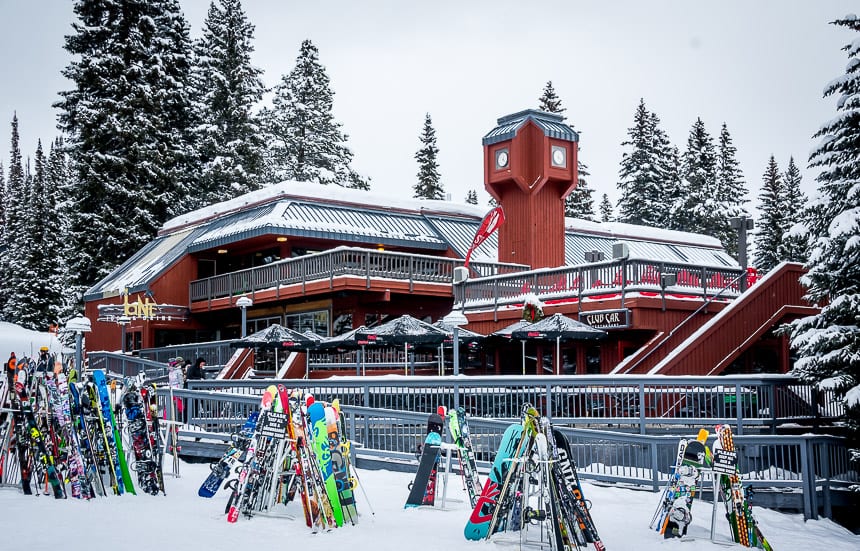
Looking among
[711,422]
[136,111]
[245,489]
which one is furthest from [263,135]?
[245,489]

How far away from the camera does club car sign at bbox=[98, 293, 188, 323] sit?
3662 cm

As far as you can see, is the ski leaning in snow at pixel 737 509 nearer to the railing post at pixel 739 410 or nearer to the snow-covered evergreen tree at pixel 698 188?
the railing post at pixel 739 410

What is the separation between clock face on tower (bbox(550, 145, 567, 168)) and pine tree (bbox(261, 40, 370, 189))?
78.6 feet

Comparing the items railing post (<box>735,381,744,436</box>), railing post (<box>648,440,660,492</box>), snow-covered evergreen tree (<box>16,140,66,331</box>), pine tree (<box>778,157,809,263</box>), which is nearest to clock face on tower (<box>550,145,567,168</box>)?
pine tree (<box>778,157,809,263</box>)

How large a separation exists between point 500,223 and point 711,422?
60.1 feet

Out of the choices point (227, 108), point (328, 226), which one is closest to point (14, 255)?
point (227, 108)

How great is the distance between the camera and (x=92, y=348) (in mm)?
43562

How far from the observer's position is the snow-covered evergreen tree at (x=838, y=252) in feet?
54.6

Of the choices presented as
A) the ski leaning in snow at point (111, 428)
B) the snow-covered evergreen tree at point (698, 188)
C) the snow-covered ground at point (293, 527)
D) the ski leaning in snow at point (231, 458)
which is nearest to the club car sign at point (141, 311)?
the snow-covered ground at point (293, 527)

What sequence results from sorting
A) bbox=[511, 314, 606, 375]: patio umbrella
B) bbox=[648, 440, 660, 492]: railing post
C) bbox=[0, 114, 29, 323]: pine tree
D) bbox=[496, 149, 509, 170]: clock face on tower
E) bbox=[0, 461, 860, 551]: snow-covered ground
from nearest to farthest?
bbox=[0, 461, 860, 551]: snow-covered ground → bbox=[648, 440, 660, 492]: railing post → bbox=[511, 314, 606, 375]: patio umbrella → bbox=[496, 149, 509, 170]: clock face on tower → bbox=[0, 114, 29, 323]: pine tree

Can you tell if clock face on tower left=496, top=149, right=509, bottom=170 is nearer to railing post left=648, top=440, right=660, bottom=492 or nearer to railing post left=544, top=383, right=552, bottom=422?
railing post left=544, top=383, right=552, bottom=422

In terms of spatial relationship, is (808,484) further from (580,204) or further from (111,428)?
(580,204)

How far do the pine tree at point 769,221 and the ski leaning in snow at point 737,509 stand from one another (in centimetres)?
4414

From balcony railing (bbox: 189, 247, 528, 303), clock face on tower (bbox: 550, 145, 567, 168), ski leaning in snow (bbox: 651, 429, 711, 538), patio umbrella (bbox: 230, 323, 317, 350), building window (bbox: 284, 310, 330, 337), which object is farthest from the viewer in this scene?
clock face on tower (bbox: 550, 145, 567, 168)
